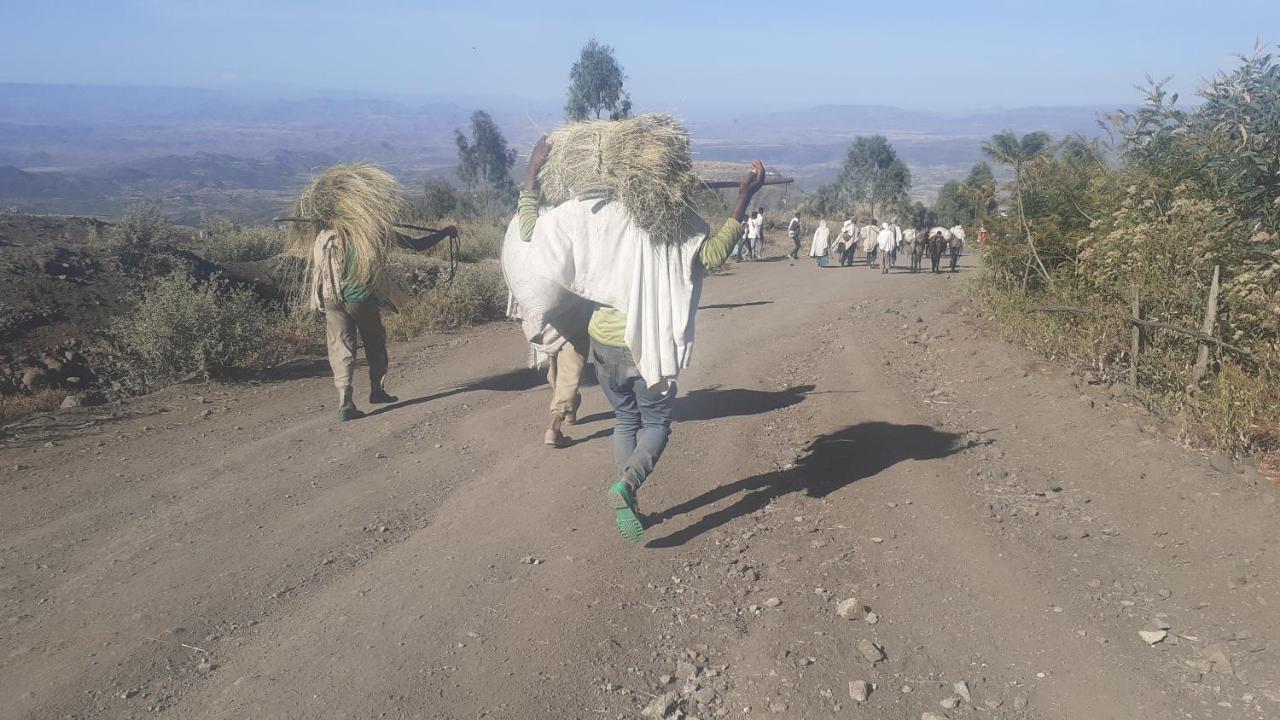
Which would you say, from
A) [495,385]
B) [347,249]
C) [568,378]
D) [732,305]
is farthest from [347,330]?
[732,305]

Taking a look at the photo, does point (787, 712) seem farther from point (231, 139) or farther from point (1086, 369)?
point (231, 139)

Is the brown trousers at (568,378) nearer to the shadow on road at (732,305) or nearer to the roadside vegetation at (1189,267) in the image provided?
the roadside vegetation at (1189,267)

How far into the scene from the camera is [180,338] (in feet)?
26.5

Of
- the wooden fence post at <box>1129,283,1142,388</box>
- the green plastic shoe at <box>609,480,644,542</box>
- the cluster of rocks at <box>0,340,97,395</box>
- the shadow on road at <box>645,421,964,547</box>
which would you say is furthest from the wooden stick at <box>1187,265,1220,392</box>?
the cluster of rocks at <box>0,340,97,395</box>

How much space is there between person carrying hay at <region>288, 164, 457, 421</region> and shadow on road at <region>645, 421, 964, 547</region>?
3291 mm

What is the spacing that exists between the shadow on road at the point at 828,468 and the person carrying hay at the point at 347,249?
3291 mm

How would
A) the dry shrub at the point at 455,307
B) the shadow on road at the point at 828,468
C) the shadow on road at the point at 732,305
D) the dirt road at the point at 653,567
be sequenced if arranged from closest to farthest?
the dirt road at the point at 653,567
the shadow on road at the point at 828,468
the dry shrub at the point at 455,307
the shadow on road at the point at 732,305

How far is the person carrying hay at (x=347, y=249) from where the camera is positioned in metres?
6.79

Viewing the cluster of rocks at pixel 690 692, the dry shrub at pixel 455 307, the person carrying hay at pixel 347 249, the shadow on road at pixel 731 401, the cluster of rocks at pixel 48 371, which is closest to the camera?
the cluster of rocks at pixel 690 692

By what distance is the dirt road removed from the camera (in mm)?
3215

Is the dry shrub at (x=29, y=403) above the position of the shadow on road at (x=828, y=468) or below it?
below

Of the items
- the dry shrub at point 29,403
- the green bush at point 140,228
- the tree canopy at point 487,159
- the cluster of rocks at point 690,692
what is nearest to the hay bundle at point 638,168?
the cluster of rocks at point 690,692

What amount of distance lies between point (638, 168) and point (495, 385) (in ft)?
14.0

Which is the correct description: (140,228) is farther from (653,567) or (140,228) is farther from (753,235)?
(753,235)
